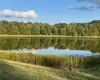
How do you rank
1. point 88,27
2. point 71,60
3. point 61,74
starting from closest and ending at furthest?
point 61,74 → point 71,60 → point 88,27

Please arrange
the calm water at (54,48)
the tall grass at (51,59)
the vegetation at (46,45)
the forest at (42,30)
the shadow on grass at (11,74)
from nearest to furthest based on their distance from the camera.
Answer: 1. the shadow on grass at (11,74)
2. the tall grass at (51,59)
3. the calm water at (54,48)
4. the vegetation at (46,45)
5. the forest at (42,30)

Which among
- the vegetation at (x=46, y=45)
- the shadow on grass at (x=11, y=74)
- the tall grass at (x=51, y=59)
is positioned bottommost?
the vegetation at (x=46, y=45)

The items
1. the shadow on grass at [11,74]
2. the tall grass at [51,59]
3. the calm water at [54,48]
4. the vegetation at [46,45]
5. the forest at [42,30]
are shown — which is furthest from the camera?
the forest at [42,30]

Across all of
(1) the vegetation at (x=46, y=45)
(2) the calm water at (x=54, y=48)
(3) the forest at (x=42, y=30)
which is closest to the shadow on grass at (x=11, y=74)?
Result: (2) the calm water at (x=54, y=48)

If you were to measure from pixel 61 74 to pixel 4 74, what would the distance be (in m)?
3.43

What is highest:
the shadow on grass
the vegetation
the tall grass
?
the shadow on grass

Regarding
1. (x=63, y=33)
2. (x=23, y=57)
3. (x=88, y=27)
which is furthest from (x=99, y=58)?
(x=88, y=27)

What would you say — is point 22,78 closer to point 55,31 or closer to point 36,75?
point 36,75

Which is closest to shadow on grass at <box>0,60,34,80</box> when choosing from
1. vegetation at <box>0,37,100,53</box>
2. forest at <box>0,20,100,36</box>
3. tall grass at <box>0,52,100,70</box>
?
tall grass at <box>0,52,100,70</box>

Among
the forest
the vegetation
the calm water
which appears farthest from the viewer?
the forest

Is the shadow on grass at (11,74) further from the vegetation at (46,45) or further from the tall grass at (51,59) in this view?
the vegetation at (46,45)

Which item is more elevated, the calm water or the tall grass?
the tall grass

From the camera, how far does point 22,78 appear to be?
41.1ft

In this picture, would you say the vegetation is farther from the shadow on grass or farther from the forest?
the forest
